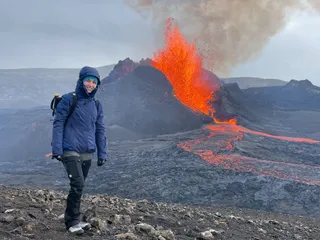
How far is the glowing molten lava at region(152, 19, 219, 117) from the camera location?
147ft

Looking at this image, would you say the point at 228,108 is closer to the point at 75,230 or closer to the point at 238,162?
the point at 238,162

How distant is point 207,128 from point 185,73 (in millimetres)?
15388

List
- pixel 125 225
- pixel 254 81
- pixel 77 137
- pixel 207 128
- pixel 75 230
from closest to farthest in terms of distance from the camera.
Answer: pixel 75 230 → pixel 77 137 → pixel 125 225 → pixel 207 128 → pixel 254 81

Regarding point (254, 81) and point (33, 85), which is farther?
point (33, 85)

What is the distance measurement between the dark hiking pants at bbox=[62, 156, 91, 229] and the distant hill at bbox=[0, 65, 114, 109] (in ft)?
343

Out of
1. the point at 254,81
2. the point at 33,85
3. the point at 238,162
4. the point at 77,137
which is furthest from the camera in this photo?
the point at 33,85

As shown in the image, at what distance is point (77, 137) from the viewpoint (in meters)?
6.39

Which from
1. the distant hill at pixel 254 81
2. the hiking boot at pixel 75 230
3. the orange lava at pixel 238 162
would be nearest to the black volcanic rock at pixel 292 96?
the orange lava at pixel 238 162

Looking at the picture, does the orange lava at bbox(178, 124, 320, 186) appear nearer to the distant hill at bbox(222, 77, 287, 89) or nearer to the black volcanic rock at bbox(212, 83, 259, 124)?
the black volcanic rock at bbox(212, 83, 259, 124)

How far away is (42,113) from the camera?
179 feet

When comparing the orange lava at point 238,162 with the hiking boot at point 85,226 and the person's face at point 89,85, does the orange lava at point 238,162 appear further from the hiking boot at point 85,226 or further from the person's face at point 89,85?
the person's face at point 89,85

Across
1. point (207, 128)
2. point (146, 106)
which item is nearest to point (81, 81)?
point (207, 128)

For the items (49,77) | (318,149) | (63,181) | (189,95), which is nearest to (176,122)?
(189,95)

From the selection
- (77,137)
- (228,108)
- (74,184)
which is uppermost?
(77,137)
